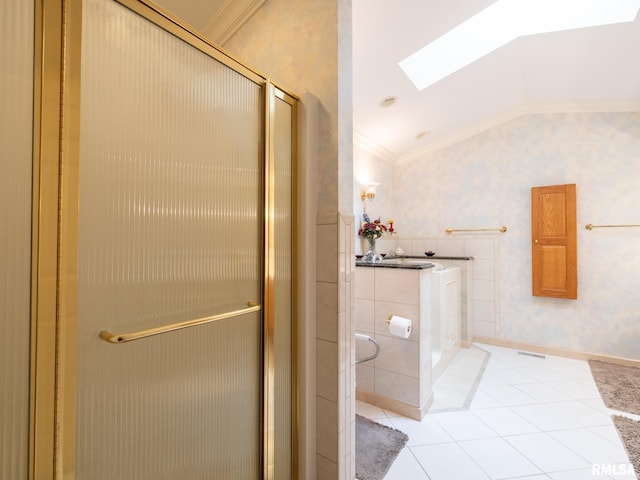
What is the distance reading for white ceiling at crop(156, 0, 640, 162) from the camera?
1.86 m

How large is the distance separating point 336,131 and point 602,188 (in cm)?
341

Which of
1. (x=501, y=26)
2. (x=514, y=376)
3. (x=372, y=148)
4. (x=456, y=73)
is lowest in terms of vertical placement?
(x=514, y=376)

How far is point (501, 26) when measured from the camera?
2.28 metres

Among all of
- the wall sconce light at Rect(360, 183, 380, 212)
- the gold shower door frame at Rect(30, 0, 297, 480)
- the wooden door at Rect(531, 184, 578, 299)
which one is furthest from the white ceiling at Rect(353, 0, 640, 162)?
the gold shower door frame at Rect(30, 0, 297, 480)

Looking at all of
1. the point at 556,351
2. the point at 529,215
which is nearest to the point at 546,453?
the point at 556,351

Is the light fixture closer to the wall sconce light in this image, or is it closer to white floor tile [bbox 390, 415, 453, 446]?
the wall sconce light

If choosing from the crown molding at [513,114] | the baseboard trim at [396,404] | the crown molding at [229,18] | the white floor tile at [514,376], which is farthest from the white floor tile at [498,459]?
the crown molding at [513,114]

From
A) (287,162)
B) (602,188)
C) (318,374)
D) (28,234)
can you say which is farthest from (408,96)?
(28,234)

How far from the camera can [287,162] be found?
126 cm

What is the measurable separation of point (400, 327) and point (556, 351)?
8.49 ft

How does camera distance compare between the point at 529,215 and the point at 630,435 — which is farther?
the point at 529,215

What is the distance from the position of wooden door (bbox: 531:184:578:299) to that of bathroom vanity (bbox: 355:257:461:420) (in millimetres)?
2018

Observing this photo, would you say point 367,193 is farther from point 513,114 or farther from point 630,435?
point 630,435

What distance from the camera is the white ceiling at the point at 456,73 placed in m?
1.86
